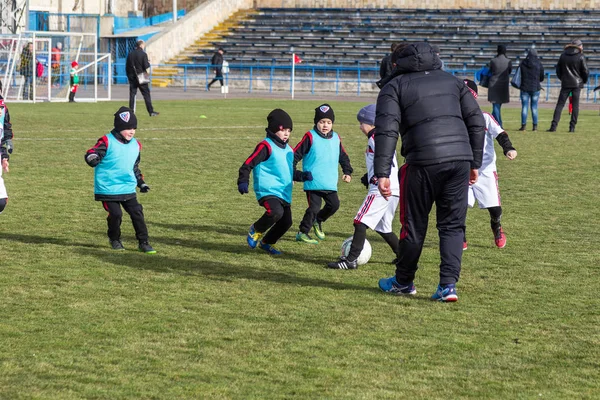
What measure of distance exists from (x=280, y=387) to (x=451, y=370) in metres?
0.94

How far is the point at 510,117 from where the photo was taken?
2791cm

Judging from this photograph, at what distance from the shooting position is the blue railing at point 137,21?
52062 millimetres

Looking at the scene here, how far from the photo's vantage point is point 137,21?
176 feet

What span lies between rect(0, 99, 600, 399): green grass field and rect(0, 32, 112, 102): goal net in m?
19.1

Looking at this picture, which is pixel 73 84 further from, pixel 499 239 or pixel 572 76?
pixel 499 239

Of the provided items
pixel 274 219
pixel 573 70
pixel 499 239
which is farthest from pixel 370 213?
pixel 573 70

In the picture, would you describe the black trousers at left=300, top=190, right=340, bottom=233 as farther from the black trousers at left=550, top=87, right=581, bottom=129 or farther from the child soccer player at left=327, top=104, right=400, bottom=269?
the black trousers at left=550, top=87, right=581, bottom=129

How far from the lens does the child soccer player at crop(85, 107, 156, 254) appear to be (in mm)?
8633

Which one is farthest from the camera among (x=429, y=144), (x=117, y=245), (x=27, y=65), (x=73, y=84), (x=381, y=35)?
(x=381, y=35)

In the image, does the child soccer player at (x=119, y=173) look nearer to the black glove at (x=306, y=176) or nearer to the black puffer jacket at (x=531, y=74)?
the black glove at (x=306, y=176)

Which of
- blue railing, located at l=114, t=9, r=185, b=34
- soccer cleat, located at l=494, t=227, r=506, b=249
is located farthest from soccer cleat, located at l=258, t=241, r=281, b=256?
blue railing, located at l=114, t=9, r=185, b=34

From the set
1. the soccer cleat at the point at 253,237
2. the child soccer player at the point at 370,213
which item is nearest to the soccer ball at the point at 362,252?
the child soccer player at the point at 370,213

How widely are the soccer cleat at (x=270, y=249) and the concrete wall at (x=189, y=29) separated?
3732 cm

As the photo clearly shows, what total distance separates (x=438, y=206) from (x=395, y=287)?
2.25 feet
